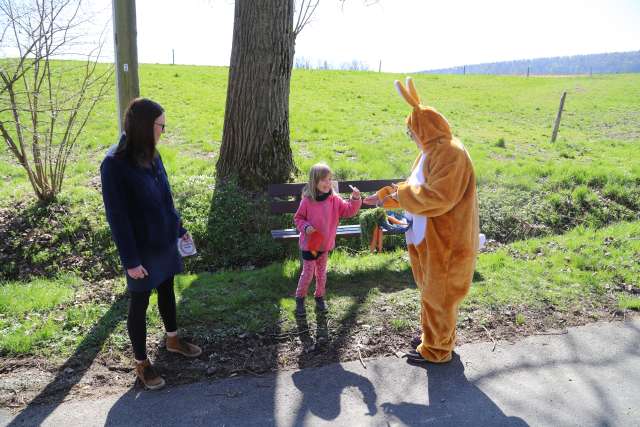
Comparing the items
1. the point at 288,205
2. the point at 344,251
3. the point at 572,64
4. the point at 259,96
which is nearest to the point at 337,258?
the point at 344,251

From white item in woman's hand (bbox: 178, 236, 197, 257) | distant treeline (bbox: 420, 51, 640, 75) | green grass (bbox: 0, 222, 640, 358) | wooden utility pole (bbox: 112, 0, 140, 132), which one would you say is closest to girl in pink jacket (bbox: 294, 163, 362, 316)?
green grass (bbox: 0, 222, 640, 358)

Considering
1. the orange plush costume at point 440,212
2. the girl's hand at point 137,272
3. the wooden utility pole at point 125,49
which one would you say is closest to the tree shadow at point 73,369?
the girl's hand at point 137,272

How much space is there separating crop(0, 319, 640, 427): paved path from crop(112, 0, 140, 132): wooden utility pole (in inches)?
112

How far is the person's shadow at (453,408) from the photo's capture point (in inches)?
127

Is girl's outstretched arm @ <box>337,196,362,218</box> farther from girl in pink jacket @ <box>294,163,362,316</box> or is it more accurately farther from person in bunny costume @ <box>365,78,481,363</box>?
person in bunny costume @ <box>365,78,481,363</box>

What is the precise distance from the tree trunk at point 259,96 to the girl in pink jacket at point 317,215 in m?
2.71

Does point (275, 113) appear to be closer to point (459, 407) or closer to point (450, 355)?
point (450, 355)

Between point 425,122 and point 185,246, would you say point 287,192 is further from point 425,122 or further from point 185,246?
point 425,122

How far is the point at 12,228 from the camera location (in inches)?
233

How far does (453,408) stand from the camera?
3.34 metres

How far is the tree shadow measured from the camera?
3.15 metres

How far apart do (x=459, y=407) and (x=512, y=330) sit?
1.33 m

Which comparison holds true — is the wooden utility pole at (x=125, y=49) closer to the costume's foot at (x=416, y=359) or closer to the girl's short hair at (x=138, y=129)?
the girl's short hair at (x=138, y=129)

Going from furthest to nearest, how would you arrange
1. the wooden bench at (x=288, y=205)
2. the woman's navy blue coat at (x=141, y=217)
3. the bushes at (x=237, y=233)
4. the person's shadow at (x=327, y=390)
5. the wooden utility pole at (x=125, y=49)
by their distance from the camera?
the bushes at (x=237, y=233), the wooden bench at (x=288, y=205), the wooden utility pole at (x=125, y=49), the person's shadow at (x=327, y=390), the woman's navy blue coat at (x=141, y=217)
